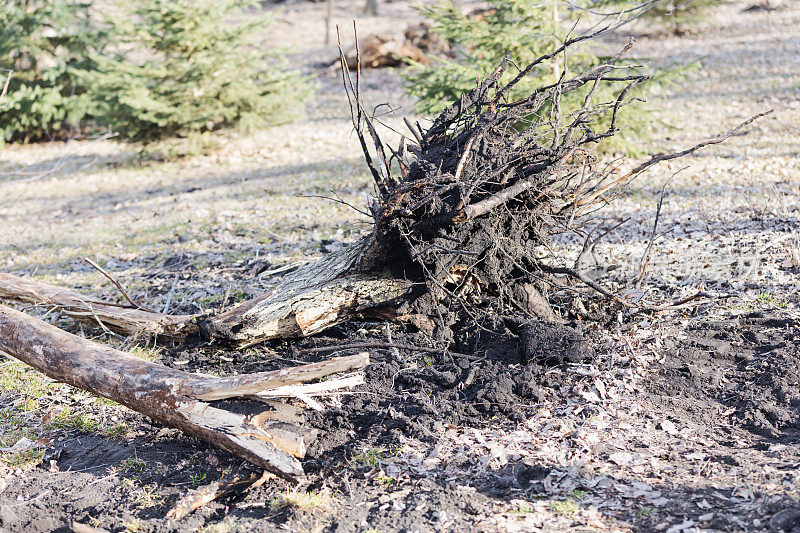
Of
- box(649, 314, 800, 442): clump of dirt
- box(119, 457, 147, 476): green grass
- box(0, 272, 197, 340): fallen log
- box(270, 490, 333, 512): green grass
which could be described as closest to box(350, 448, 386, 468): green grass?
box(270, 490, 333, 512): green grass

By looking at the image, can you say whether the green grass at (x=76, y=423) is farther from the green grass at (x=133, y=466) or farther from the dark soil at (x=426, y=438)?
the green grass at (x=133, y=466)

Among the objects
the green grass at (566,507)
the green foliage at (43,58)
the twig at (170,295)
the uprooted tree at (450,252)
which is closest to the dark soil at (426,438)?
the green grass at (566,507)

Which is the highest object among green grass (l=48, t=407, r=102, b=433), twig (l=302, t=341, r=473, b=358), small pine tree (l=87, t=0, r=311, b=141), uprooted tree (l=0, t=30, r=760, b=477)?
small pine tree (l=87, t=0, r=311, b=141)

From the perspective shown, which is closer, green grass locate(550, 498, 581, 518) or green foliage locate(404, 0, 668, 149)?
green grass locate(550, 498, 581, 518)

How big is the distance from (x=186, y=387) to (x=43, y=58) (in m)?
13.0

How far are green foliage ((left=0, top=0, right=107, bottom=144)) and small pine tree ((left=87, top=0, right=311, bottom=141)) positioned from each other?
7.89ft

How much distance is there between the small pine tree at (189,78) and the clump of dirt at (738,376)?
Result: 28.2ft

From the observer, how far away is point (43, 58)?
1352 centimetres

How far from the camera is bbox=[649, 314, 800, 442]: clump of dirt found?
3.65 meters

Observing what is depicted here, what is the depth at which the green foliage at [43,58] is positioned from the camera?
12.5 meters

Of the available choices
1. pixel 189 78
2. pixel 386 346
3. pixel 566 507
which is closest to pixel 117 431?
pixel 386 346

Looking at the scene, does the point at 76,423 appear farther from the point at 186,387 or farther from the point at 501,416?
the point at 501,416

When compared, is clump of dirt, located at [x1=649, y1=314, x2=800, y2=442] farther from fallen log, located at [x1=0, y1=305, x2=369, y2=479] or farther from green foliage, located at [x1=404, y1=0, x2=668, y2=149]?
green foliage, located at [x1=404, y1=0, x2=668, y2=149]

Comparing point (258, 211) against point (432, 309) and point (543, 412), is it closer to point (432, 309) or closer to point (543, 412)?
point (432, 309)
